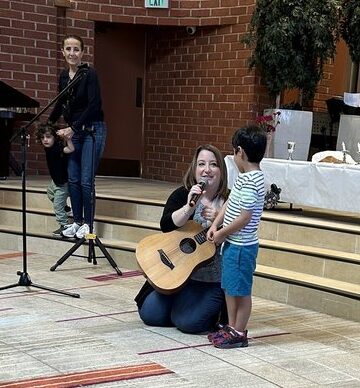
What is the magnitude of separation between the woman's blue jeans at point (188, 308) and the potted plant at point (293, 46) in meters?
2.74

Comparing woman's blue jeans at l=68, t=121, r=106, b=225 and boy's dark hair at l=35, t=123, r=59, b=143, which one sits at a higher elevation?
boy's dark hair at l=35, t=123, r=59, b=143

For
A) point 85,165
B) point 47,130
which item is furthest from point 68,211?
point 47,130

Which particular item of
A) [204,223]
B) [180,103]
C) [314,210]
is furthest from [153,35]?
[204,223]

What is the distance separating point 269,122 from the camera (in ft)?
18.8

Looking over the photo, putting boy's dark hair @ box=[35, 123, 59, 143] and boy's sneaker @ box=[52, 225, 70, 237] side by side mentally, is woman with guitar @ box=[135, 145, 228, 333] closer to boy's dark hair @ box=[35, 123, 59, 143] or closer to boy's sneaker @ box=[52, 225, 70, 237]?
boy's dark hair @ box=[35, 123, 59, 143]

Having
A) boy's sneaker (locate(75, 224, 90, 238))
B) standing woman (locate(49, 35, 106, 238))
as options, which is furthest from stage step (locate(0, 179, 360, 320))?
standing woman (locate(49, 35, 106, 238))

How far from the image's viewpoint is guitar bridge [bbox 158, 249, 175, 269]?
10.9 ft

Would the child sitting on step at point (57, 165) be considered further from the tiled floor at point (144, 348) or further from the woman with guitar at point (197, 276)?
the woman with guitar at point (197, 276)

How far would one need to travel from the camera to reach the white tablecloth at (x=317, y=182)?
15.1 ft

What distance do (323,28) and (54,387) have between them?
465 cm

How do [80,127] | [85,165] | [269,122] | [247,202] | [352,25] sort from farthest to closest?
[352,25]
[269,122]
[85,165]
[80,127]
[247,202]

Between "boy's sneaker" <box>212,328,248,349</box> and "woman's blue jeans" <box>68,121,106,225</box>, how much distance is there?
6.64 feet

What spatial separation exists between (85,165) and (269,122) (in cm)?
180

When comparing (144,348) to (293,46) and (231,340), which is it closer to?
(231,340)
